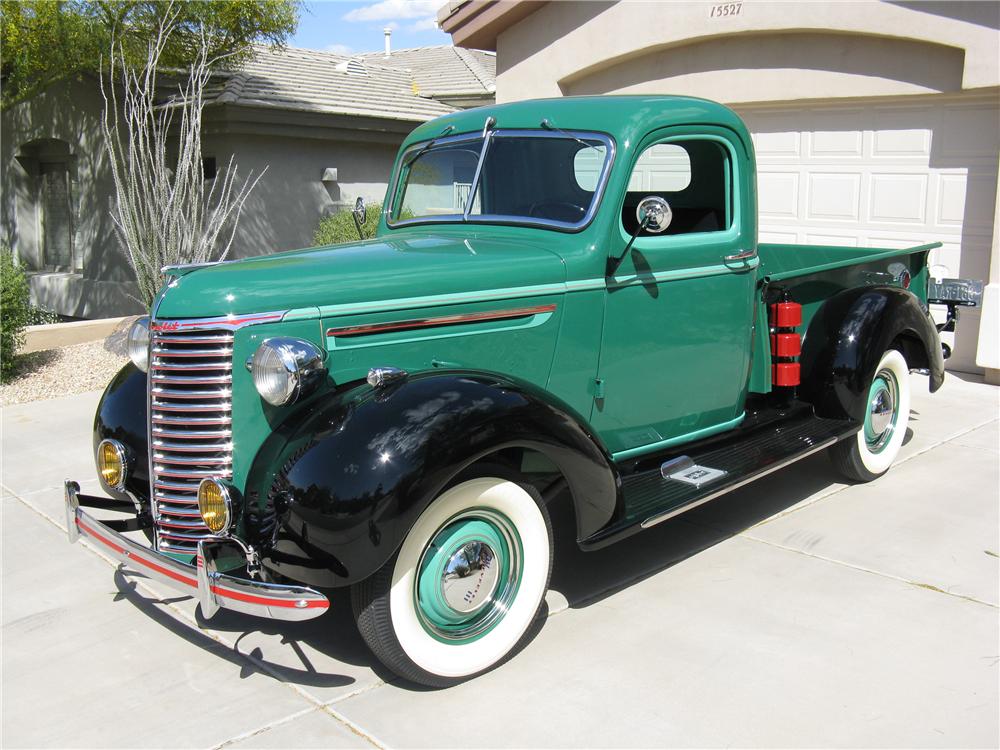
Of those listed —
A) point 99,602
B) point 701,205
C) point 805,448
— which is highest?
point 701,205

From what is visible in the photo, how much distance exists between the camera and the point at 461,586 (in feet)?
10.5

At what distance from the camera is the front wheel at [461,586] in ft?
9.86

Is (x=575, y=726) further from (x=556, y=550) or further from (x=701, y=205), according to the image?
(x=701, y=205)

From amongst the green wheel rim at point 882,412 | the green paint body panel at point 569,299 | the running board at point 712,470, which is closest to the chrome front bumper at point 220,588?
the green paint body panel at point 569,299

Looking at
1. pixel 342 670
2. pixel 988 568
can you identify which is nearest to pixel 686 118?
pixel 988 568

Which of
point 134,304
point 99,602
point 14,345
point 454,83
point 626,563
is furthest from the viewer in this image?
point 454,83

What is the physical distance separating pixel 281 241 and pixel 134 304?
213 centimetres

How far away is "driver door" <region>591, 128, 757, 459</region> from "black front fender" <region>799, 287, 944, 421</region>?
1.80 ft

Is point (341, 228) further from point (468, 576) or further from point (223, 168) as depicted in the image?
point (468, 576)

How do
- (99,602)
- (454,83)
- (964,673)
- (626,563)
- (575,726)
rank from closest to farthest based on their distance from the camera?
1. (575,726)
2. (964,673)
3. (99,602)
4. (626,563)
5. (454,83)

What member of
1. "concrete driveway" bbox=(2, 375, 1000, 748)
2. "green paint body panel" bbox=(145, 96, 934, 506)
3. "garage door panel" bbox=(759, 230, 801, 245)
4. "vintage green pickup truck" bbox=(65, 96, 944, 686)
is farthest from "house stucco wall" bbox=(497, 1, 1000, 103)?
"concrete driveway" bbox=(2, 375, 1000, 748)

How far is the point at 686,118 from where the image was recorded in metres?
4.17

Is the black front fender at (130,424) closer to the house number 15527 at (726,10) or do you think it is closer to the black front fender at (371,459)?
the black front fender at (371,459)

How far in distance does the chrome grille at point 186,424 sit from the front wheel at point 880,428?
348 centimetres
